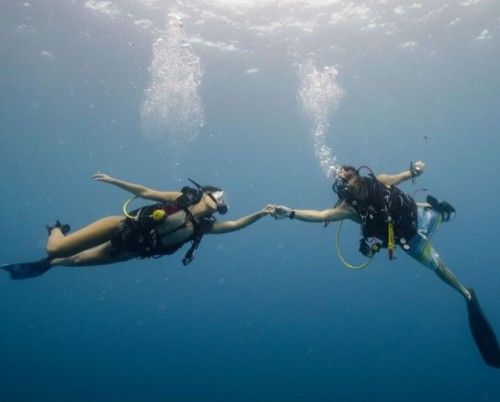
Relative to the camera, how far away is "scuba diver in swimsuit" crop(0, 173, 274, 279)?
20.0ft

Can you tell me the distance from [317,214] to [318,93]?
121 ft

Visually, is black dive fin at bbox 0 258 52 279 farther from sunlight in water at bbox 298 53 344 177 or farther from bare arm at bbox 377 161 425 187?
sunlight in water at bbox 298 53 344 177

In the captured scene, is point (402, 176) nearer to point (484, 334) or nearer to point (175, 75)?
point (484, 334)

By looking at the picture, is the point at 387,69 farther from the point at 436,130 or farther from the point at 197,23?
the point at 436,130

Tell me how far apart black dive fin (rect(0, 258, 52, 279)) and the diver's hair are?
18.7ft

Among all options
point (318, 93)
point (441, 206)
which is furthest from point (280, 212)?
point (318, 93)

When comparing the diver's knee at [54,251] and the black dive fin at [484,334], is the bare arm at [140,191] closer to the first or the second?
the diver's knee at [54,251]

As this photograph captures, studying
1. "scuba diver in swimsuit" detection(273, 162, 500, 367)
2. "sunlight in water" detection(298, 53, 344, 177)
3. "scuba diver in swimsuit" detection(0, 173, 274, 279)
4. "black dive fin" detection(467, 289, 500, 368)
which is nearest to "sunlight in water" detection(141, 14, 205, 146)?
"sunlight in water" detection(298, 53, 344, 177)

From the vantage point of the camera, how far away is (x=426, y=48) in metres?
26.9

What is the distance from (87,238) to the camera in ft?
20.0

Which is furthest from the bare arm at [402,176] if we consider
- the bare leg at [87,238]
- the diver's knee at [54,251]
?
the diver's knee at [54,251]

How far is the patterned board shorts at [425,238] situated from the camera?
7871 millimetres

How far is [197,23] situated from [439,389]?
36.1 meters

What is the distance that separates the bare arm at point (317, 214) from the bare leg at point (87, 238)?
8.83 feet
